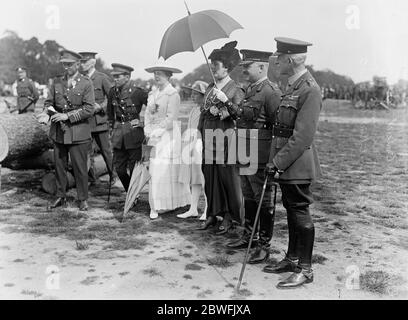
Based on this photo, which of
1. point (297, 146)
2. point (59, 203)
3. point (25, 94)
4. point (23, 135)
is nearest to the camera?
point (297, 146)

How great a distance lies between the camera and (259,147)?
16.2 feet

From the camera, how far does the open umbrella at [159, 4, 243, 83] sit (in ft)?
16.4

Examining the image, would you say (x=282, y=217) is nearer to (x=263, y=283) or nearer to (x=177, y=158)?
(x=177, y=158)

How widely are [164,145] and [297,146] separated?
2.84m

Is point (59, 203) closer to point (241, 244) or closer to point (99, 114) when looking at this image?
point (99, 114)

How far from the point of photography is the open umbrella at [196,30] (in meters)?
5.00

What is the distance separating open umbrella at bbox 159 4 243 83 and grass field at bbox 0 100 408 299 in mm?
2169

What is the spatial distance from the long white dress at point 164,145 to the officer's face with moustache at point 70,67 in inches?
45.4

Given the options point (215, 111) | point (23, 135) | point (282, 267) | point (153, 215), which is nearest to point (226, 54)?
point (215, 111)

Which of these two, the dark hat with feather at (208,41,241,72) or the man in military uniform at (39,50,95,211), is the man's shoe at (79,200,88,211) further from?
the dark hat with feather at (208,41,241,72)

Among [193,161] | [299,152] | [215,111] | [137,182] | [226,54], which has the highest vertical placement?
[226,54]

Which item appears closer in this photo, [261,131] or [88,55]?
[261,131]

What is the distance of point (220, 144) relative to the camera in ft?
19.0
